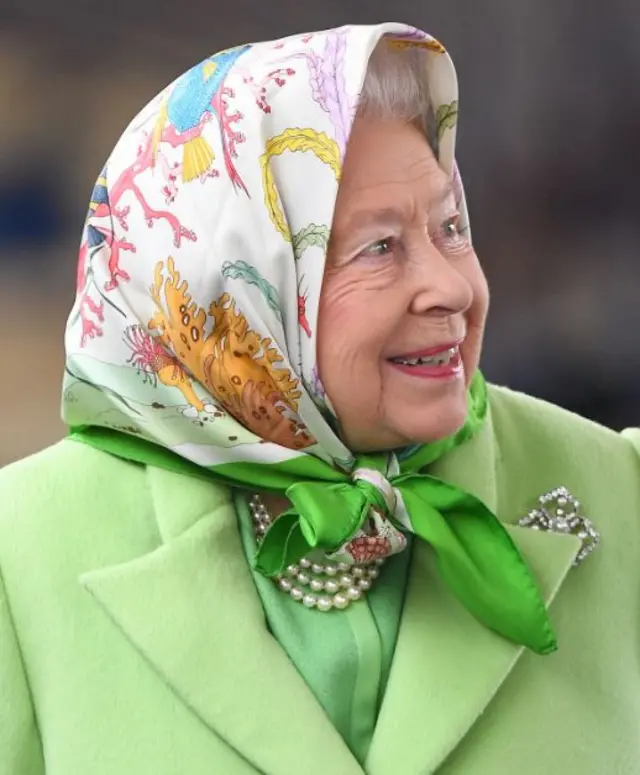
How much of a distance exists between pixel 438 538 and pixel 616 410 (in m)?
1.00

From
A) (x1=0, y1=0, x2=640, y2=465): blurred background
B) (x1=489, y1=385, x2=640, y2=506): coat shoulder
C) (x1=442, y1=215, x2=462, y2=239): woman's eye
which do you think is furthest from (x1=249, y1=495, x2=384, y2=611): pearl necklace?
(x1=0, y1=0, x2=640, y2=465): blurred background

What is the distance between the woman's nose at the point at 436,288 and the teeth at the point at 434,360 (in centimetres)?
5

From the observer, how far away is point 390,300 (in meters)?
1.07

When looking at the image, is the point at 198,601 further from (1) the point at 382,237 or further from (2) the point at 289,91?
(2) the point at 289,91

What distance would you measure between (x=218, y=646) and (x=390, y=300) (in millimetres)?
397

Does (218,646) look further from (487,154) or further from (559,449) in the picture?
(487,154)

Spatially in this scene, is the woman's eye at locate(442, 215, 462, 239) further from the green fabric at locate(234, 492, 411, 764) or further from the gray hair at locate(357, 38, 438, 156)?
the green fabric at locate(234, 492, 411, 764)

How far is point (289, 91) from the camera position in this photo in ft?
3.51

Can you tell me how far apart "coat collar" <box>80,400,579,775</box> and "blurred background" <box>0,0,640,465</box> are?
751 millimetres

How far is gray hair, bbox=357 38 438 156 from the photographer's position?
1.10 m

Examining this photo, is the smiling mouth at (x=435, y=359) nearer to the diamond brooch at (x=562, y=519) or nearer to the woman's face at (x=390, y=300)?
the woman's face at (x=390, y=300)

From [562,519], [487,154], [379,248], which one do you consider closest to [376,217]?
[379,248]

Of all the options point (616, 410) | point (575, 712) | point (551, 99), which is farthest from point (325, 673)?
point (551, 99)

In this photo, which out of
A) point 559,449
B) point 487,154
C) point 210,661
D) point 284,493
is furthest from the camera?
point 487,154
